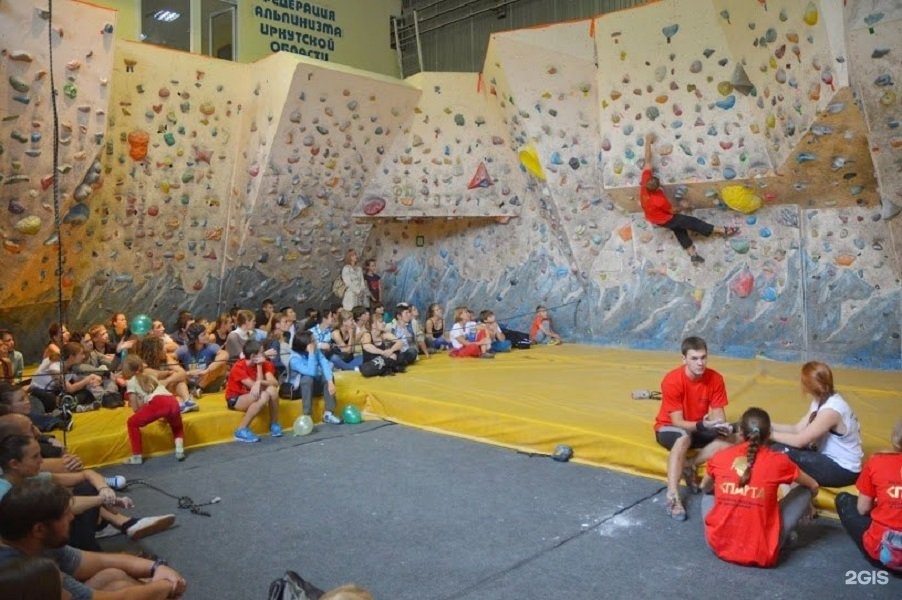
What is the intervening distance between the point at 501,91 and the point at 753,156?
10.1ft

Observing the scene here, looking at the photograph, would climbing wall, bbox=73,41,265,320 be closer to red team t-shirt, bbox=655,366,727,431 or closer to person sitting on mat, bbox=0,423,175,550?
person sitting on mat, bbox=0,423,175,550

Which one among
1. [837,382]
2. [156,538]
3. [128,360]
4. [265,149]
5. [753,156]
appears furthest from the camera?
[265,149]

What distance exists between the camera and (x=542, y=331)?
906 centimetres

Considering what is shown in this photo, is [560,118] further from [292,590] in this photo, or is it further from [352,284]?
[292,590]

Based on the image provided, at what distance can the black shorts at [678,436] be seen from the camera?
3.70 m

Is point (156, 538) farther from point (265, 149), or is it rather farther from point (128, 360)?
point (265, 149)

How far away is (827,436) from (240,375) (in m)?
3.97

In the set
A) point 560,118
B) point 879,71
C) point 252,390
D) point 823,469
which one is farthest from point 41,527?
point 560,118

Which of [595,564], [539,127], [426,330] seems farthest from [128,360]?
[539,127]

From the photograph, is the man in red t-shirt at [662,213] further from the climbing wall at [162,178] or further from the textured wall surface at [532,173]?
the climbing wall at [162,178]

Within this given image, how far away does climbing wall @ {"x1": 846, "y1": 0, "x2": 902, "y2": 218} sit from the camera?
14.5 feet

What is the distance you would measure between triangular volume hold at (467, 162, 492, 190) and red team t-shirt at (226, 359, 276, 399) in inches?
178

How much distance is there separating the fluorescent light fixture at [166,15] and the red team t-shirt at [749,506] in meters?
8.47

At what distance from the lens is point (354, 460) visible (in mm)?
4695
